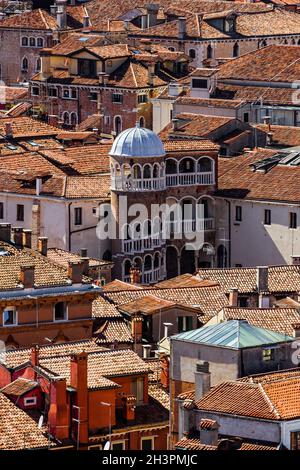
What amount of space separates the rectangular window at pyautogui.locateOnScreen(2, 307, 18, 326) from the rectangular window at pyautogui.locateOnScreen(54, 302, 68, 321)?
45.2 inches

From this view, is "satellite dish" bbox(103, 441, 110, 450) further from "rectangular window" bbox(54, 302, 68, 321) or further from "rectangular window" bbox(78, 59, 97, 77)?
"rectangular window" bbox(78, 59, 97, 77)

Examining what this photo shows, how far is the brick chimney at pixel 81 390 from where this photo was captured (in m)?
59.9

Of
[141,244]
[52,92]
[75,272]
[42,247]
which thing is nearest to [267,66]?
[52,92]

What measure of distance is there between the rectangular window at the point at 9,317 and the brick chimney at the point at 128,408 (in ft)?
30.8

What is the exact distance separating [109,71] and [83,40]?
496 cm

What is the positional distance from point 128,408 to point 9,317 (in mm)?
9839

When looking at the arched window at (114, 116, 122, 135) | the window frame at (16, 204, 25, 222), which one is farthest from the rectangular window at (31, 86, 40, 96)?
the window frame at (16, 204, 25, 222)

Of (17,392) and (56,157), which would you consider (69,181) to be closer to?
(56,157)

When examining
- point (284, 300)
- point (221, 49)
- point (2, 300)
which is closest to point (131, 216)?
point (284, 300)

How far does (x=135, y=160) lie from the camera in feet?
298

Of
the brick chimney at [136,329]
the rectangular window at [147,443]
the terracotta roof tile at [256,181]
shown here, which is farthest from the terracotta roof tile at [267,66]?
the rectangular window at [147,443]

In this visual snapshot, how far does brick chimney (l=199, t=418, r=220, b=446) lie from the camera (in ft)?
179

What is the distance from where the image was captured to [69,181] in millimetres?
92062

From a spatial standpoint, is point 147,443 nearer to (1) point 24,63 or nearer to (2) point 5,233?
(2) point 5,233
